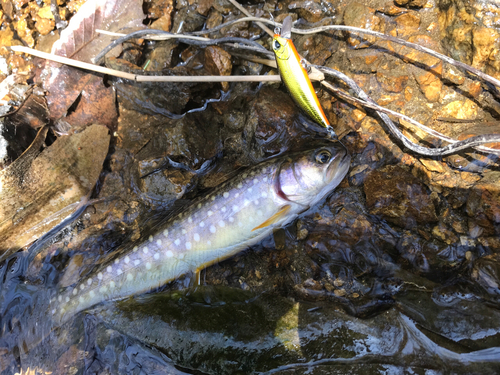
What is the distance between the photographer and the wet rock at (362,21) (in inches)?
110

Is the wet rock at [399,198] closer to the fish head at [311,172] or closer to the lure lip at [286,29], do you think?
the fish head at [311,172]

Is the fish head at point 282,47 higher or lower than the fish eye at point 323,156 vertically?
higher

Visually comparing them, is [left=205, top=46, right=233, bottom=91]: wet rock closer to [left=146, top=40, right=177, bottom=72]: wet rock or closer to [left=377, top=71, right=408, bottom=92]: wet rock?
[left=146, top=40, right=177, bottom=72]: wet rock

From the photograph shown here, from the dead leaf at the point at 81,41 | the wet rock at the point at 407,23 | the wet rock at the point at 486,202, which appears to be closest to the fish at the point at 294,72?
the wet rock at the point at 407,23

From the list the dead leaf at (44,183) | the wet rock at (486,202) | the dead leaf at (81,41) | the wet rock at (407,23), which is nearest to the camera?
the wet rock at (486,202)

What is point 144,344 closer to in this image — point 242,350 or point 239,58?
point 242,350

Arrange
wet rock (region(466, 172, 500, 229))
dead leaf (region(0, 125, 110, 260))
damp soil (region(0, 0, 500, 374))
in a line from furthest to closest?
1. dead leaf (region(0, 125, 110, 260))
2. wet rock (region(466, 172, 500, 229))
3. damp soil (region(0, 0, 500, 374))

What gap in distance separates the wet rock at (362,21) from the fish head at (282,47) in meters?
0.94

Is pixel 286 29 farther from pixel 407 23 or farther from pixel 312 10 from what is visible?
pixel 407 23

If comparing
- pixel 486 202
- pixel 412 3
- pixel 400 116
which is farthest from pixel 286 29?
pixel 486 202

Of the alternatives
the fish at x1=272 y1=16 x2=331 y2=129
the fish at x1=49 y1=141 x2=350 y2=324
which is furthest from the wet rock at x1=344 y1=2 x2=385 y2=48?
the fish at x1=49 y1=141 x2=350 y2=324

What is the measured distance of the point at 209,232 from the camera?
105 inches

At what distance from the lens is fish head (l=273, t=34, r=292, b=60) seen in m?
2.34

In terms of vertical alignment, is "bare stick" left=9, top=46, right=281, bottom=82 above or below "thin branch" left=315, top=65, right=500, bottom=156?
above
